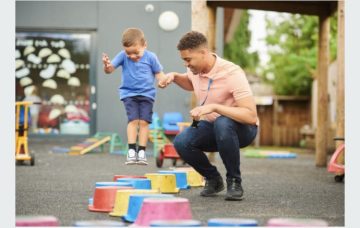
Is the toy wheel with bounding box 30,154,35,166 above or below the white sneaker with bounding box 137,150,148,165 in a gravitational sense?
below

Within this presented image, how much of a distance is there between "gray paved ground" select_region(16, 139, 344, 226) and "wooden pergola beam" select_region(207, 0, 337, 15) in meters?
2.18

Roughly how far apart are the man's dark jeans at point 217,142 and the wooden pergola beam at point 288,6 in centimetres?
439

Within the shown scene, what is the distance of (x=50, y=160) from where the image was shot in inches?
416

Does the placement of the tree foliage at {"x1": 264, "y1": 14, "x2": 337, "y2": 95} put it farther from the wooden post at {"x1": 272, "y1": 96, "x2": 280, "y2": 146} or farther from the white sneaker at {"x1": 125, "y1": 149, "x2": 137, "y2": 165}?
the white sneaker at {"x1": 125, "y1": 149, "x2": 137, "y2": 165}

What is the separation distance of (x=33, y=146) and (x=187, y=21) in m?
3.99

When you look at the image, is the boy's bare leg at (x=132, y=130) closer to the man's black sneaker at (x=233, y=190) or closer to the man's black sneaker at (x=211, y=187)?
the man's black sneaker at (x=211, y=187)

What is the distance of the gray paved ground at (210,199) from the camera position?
478 cm

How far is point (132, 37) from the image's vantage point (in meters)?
6.14

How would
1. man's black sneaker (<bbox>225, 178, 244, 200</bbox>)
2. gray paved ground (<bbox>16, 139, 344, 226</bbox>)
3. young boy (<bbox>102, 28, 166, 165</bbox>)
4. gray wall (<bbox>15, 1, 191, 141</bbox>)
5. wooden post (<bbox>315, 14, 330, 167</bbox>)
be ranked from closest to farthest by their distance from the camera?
1. gray paved ground (<bbox>16, 139, 344, 226</bbox>)
2. man's black sneaker (<bbox>225, 178, 244, 200</bbox>)
3. young boy (<bbox>102, 28, 166, 165</bbox>)
4. wooden post (<bbox>315, 14, 330, 167</bbox>)
5. gray wall (<bbox>15, 1, 191, 141</bbox>)

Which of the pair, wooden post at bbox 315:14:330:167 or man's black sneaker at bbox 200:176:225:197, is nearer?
man's black sneaker at bbox 200:176:225:197

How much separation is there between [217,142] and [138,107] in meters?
1.25

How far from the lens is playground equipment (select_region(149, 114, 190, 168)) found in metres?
9.67

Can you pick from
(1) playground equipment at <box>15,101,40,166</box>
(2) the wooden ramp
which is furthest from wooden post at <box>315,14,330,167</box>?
(1) playground equipment at <box>15,101,40,166</box>

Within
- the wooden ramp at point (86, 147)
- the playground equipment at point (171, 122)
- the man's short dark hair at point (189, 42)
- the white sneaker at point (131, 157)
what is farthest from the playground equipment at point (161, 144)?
the man's short dark hair at point (189, 42)
